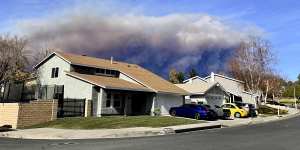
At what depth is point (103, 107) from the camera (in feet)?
123

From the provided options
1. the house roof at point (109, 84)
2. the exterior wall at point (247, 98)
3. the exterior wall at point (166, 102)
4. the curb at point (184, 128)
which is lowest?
the curb at point (184, 128)

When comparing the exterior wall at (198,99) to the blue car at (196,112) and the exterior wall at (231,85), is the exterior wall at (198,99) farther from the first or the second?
the exterior wall at (231,85)

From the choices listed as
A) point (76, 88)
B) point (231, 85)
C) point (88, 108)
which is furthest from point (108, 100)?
point (231, 85)

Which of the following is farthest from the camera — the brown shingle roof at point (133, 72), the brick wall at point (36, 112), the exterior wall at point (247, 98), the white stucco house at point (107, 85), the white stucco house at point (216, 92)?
the exterior wall at point (247, 98)

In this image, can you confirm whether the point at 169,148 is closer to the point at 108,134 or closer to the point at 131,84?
the point at 108,134

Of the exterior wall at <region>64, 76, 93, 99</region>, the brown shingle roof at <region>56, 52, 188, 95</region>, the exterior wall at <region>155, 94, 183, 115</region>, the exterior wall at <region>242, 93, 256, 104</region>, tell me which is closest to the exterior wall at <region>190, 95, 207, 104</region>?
the brown shingle roof at <region>56, 52, 188, 95</region>

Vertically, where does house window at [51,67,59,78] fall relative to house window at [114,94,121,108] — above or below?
above

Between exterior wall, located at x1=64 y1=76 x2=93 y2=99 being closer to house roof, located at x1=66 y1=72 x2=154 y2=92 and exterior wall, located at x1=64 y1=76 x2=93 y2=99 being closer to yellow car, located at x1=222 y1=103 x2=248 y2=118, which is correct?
house roof, located at x1=66 y1=72 x2=154 y2=92

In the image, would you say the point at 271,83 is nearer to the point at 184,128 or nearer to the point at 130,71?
the point at 130,71

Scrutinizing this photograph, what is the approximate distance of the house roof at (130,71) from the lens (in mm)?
42491

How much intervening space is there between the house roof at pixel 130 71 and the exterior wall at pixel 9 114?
443 inches

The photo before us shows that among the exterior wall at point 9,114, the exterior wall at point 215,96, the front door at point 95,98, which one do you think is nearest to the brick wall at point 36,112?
the exterior wall at point 9,114

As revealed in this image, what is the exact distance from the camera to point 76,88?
3894 cm

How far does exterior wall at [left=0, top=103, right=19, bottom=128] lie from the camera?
29844 millimetres
